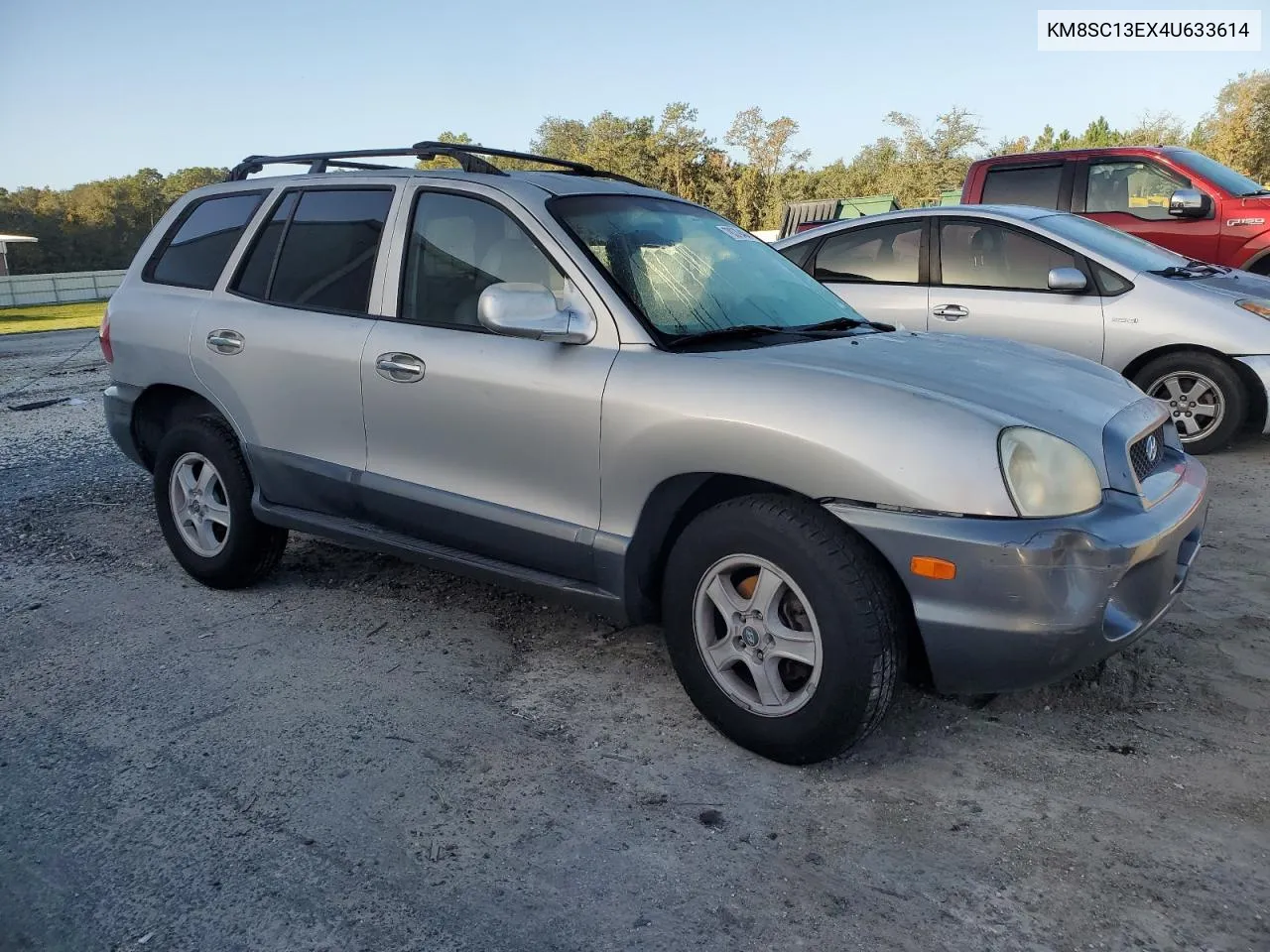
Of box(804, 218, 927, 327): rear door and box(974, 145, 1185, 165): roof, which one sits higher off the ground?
box(974, 145, 1185, 165): roof

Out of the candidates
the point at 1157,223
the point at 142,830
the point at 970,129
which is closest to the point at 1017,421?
the point at 142,830

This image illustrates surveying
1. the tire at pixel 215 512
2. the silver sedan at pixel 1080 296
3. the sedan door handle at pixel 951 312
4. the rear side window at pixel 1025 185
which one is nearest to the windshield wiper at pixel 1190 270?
the silver sedan at pixel 1080 296

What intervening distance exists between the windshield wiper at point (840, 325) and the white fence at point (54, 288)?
41.8m

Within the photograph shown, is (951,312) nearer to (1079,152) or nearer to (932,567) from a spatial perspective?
(1079,152)

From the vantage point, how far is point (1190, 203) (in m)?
8.11

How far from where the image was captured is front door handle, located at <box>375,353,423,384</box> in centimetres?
359

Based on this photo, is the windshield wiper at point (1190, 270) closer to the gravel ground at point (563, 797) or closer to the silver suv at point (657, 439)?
the gravel ground at point (563, 797)

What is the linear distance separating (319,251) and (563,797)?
248 centimetres

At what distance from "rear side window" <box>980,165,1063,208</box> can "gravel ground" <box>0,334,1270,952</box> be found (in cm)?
577

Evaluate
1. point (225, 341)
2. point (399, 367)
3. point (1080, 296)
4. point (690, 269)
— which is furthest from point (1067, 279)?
point (225, 341)

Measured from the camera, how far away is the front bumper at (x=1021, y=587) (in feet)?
8.30

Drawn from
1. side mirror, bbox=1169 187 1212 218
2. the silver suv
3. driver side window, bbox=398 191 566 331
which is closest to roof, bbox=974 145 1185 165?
side mirror, bbox=1169 187 1212 218

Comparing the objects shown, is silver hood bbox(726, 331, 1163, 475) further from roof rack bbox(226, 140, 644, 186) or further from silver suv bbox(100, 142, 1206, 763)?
roof rack bbox(226, 140, 644, 186)

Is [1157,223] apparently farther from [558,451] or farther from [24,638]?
[24,638]
